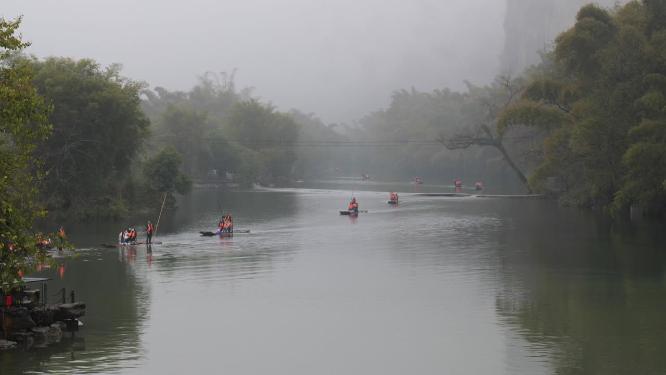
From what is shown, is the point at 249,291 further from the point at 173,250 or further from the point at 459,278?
the point at 173,250

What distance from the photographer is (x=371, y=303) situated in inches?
1564

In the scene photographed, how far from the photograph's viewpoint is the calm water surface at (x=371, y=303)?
95.9 feet

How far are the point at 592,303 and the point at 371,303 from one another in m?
10.2

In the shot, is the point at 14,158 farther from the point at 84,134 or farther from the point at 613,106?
the point at 84,134

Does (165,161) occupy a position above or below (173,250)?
above

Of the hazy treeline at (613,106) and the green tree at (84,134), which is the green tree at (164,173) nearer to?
the green tree at (84,134)

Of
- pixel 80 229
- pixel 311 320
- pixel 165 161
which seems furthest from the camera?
pixel 165 161

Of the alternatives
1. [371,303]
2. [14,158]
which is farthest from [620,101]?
[14,158]

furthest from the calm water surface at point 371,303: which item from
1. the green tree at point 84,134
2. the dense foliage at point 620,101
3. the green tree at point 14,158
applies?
the green tree at point 84,134

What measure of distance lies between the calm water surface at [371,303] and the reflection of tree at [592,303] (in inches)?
3.7

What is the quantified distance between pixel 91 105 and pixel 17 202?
61256mm

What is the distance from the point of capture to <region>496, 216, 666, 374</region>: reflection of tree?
2925 centimetres

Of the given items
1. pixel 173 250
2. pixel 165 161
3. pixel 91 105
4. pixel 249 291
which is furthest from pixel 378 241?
pixel 165 161

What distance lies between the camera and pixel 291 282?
46.2m
